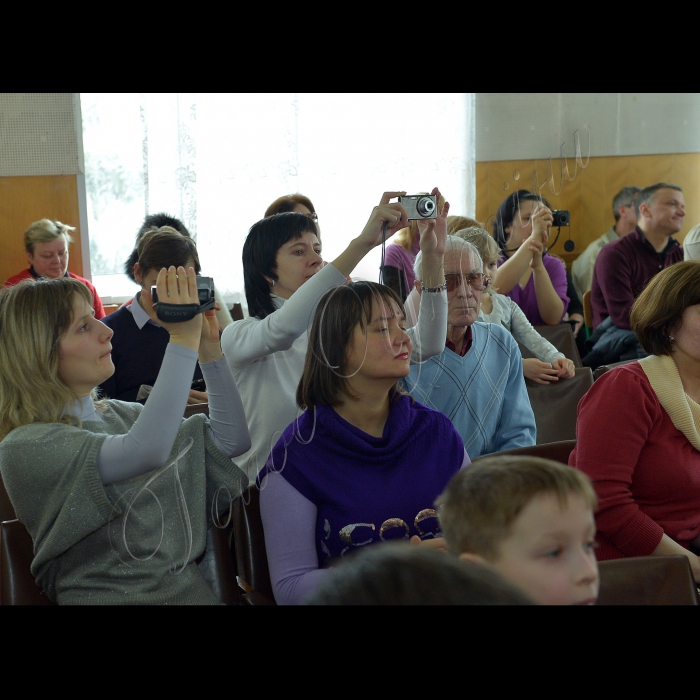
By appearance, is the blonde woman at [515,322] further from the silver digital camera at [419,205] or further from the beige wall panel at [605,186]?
the beige wall panel at [605,186]

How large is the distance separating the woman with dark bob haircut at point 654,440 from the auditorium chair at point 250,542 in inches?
26.8

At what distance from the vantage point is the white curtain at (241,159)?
422cm

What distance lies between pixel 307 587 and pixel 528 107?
163 inches

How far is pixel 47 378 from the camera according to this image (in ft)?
4.46

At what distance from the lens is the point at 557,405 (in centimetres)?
242

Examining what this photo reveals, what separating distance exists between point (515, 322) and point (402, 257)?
46cm

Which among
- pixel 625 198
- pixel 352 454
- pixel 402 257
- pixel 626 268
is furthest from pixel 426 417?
pixel 625 198

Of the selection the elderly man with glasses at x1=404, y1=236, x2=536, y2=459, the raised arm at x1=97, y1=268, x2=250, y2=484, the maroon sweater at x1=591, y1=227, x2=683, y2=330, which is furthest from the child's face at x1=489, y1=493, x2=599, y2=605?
the maroon sweater at x1=591, y1=227, x2=683, y2=330

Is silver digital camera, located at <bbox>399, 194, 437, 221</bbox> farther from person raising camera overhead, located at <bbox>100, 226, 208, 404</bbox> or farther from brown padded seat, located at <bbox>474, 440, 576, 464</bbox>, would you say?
person raising camera overhead, located at <bbox>100, 226, 208, 404</bbox>

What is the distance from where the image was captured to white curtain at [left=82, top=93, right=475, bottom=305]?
4.22m

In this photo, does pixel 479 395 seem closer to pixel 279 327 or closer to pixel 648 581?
pixel 279 327

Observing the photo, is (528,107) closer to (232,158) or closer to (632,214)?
(632,214)

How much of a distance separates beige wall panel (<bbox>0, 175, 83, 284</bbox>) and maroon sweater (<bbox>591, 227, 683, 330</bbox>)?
282 centimetres

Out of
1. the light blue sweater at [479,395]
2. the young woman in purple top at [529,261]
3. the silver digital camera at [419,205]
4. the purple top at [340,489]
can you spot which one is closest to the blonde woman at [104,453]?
the purple top at [340,489]
